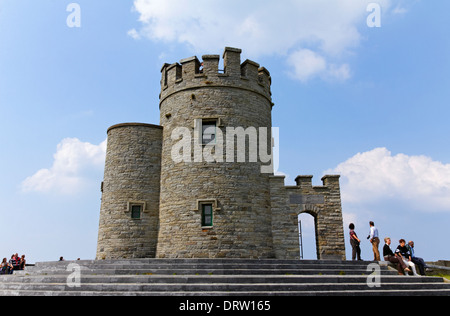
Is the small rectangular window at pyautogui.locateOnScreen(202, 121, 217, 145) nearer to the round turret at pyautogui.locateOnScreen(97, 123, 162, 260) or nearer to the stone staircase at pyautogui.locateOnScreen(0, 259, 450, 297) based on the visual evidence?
the round turret at pyautogui.locateOnScreen(97, 123, 162, 260)

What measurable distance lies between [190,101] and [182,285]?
31.3 ft

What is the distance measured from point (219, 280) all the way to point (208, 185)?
595cm

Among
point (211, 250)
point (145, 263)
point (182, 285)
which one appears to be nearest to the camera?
point (182, 285)

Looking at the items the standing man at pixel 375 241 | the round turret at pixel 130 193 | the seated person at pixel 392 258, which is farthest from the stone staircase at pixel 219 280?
the round turret at pixel 130 193

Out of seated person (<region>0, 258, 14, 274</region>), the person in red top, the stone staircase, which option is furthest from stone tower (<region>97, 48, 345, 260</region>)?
seated person (<region>0, 258, 14, 274</region>)

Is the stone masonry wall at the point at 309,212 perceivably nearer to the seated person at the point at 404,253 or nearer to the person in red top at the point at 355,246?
the person in red top at the point at 355,246

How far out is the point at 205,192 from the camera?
1457 cm

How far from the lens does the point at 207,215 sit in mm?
14453

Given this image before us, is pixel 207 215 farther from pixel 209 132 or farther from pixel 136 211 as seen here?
pixel 209 132

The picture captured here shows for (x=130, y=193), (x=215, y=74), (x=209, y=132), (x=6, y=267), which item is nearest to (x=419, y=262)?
(x=209, y=132)

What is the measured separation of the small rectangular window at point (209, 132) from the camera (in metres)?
15.2

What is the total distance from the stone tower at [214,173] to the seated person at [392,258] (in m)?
4.88
